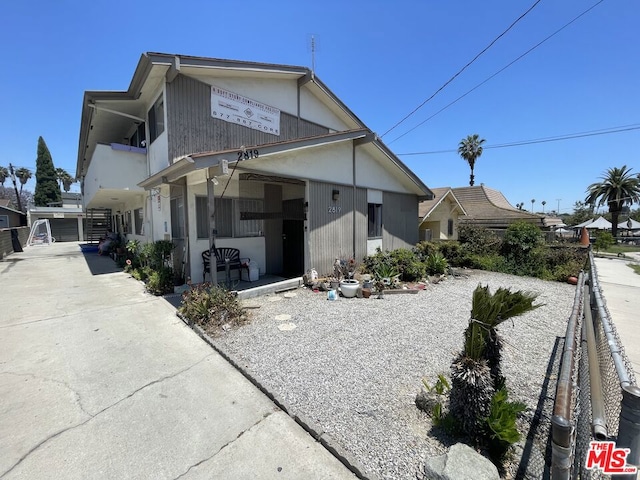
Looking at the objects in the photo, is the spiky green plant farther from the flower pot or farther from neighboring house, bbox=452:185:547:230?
neighboring house, bbox=452:185:547:230

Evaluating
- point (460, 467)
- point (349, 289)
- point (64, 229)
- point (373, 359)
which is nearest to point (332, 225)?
point (349, 289)

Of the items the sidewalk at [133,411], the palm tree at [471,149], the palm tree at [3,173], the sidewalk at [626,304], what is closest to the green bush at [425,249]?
the sidewalk at [626,304]

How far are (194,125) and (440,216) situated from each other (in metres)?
14.9

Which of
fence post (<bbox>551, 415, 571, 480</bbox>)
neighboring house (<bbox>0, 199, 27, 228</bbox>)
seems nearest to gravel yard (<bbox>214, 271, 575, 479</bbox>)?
fence post (<bbox>551, 415, 571, 480</bbox>)

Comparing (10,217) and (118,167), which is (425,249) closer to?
(118,167)

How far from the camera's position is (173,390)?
3.29 metres

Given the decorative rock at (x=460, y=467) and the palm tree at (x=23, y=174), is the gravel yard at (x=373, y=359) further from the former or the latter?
the palm tree at (x=23, y=174)

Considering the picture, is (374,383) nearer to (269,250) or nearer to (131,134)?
(269,250)

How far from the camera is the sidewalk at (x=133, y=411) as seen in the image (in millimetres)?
2281

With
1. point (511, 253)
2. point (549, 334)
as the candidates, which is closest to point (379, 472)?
point (549, 334)

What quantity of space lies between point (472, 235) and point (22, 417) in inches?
559

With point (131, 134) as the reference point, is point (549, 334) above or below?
below

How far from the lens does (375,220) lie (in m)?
11.0

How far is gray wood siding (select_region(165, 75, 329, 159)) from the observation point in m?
7.35
